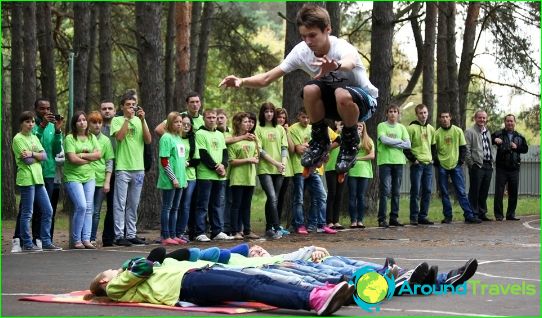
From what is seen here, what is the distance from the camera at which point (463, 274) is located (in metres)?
9.56

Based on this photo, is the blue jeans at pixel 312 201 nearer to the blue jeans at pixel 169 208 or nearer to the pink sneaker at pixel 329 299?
the blue jeans at pixel 169 208

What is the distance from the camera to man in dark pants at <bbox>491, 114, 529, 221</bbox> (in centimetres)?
1997

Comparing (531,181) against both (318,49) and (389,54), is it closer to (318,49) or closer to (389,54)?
(389,54)

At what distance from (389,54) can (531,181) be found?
20926mm

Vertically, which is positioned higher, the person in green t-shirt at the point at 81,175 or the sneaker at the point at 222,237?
the person in green t-shirt at the point at 81,175

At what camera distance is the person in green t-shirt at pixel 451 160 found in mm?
19406

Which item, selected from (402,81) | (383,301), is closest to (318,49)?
(383,301)

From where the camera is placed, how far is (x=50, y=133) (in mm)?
15266

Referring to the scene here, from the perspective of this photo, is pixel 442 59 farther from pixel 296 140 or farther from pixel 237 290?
pixel 237 290

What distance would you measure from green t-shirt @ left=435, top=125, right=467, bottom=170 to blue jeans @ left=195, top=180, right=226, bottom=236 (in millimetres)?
4815

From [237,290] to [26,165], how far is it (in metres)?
6.91

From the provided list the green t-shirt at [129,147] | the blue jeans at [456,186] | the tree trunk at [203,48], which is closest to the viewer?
the green t-shirt at [129,147]

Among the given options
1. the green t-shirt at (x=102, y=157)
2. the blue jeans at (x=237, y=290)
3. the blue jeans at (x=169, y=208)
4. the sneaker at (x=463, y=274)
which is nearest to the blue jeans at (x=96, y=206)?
the green t-shirt at (x=102, y=157)

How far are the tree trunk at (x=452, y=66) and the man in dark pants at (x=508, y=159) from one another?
7.43 meters
